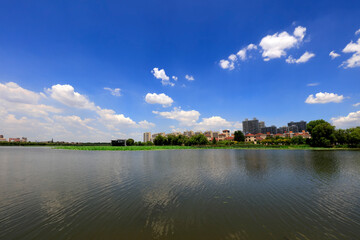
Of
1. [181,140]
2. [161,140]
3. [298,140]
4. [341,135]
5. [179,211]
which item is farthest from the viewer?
[161,140]

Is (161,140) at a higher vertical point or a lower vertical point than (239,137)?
lower

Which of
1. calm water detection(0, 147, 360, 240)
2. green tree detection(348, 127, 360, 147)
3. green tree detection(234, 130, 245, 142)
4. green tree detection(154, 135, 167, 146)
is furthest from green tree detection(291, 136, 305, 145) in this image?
calm water detection(0, 147, 360, 240)

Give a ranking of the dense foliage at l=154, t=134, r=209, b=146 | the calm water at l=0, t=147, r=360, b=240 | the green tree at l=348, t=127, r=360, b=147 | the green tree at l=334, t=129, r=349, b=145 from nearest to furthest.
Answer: the calm water at l=0, t=147, r=360, b=240
the green tree at l=348, t=127, r=360, b=147
the green tree at l=334, t=129, r=349, b=145
the dense foliage at l=154, t=134, r=209, b=146

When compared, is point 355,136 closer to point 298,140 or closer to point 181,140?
point 298,140

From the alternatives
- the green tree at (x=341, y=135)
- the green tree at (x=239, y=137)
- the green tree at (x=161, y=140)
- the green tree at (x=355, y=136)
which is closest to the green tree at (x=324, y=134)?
the green tree at (x=341, y=135)

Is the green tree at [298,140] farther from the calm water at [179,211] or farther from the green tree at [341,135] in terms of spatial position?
the calm water at [179,211]

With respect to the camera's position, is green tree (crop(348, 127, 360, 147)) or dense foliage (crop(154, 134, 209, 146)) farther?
dense foliage (crop(154, 134, 209, 146))

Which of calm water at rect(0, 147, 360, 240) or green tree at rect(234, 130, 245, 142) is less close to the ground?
green tree at rect(234, 130, 245, 142)

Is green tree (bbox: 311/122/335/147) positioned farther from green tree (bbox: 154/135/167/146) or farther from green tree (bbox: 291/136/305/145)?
green tree (bbox: 154/135/167/146)

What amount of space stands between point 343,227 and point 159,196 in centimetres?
1169

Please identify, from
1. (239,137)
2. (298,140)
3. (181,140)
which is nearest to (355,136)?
(298,140)

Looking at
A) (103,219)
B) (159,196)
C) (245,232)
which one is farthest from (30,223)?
(245,232)

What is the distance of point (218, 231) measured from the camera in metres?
8.05

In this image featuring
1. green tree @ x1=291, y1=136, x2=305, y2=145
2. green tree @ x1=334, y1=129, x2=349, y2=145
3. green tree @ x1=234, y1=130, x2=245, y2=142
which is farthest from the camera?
green tree @ x1=234, y1=130, x2=245, y2=142
